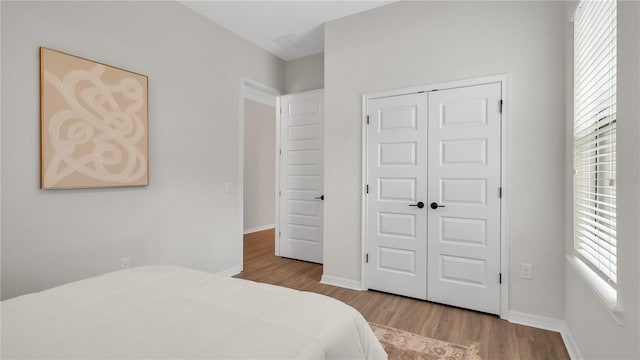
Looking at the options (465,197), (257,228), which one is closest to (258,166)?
(257,228)

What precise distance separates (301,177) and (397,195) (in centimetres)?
164

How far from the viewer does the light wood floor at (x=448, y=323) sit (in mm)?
2062

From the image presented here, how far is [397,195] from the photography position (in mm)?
2957

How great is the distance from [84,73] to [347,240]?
2.71 metres

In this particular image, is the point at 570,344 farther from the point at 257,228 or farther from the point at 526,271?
the point at 257,228

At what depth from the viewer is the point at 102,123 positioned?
2320 millimetres

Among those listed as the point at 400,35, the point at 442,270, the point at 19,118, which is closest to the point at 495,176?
the point at 442,270

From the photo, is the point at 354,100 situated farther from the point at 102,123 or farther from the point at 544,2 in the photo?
the point at 102,123

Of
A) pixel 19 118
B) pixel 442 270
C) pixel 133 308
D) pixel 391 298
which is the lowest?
pixel 391 298

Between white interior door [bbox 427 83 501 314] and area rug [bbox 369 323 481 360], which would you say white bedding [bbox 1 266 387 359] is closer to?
area rug [bbox 369 323 481 360]

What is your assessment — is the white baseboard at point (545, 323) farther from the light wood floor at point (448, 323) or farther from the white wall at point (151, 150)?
the white wall at point (151, 150)

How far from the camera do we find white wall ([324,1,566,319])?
234cm

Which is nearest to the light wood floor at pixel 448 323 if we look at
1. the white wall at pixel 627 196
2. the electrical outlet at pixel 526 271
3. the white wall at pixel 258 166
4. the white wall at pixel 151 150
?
the electrical outlet at pixel 526 271

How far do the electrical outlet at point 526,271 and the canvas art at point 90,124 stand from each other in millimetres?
3283
